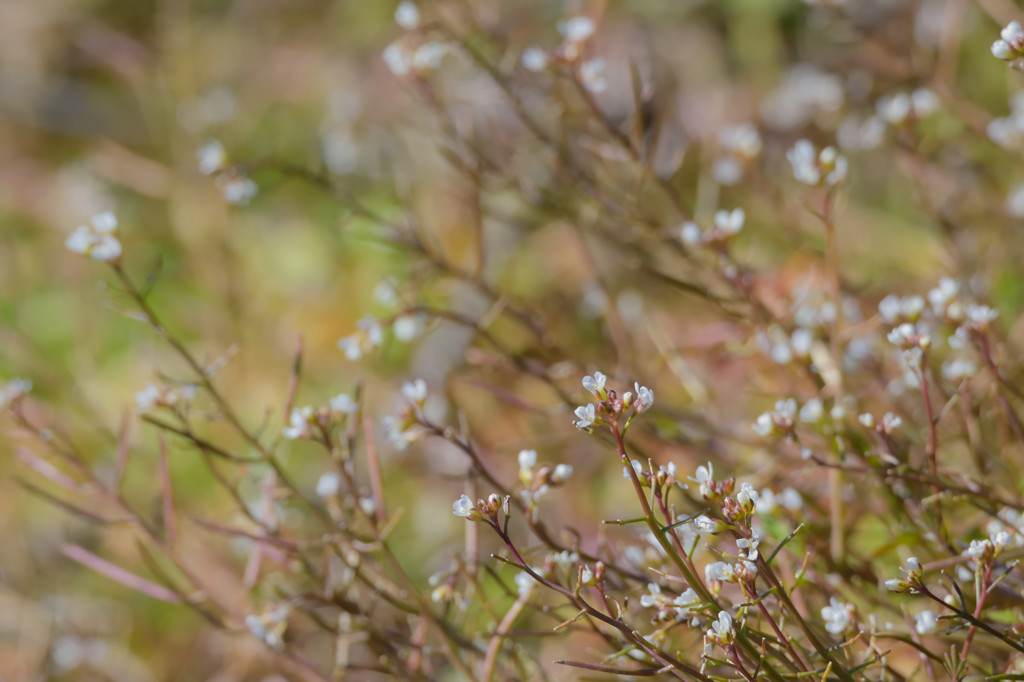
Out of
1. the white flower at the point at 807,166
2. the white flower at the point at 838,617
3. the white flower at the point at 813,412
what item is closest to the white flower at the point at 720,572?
the white flower at the point at 838,617

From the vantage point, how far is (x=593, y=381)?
2.33 feet

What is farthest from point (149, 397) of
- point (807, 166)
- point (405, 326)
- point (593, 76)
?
point (807, 166)

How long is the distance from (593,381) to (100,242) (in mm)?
593

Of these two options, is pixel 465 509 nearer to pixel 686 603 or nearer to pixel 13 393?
pixel 686 603

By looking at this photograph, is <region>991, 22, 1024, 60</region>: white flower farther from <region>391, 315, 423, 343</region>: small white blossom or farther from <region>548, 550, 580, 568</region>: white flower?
<region>391, 315, 423, 343</region>: small white blossom

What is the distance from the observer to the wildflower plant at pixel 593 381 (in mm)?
900

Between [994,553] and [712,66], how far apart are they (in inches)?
85.5

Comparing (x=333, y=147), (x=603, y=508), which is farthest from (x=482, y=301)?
(x=333, y=147)

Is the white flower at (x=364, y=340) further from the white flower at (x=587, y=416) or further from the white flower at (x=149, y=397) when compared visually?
the white flower at (x=587, y=416)

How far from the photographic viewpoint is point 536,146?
4.70 ft

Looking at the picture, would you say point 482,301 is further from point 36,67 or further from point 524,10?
point 36,67

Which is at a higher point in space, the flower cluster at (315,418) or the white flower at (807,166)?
the white flower at (807,166)

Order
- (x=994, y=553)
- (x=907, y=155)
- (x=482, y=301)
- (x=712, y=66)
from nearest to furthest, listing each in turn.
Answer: (x=994, y=553)
(x=907, y=155)
(x=482, y=301)
(x=712, y=66)

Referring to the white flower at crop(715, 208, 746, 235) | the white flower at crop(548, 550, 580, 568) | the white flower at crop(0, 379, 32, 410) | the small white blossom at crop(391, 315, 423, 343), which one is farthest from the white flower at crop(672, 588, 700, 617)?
the white flower at crop(0, 379, 32, 410)
